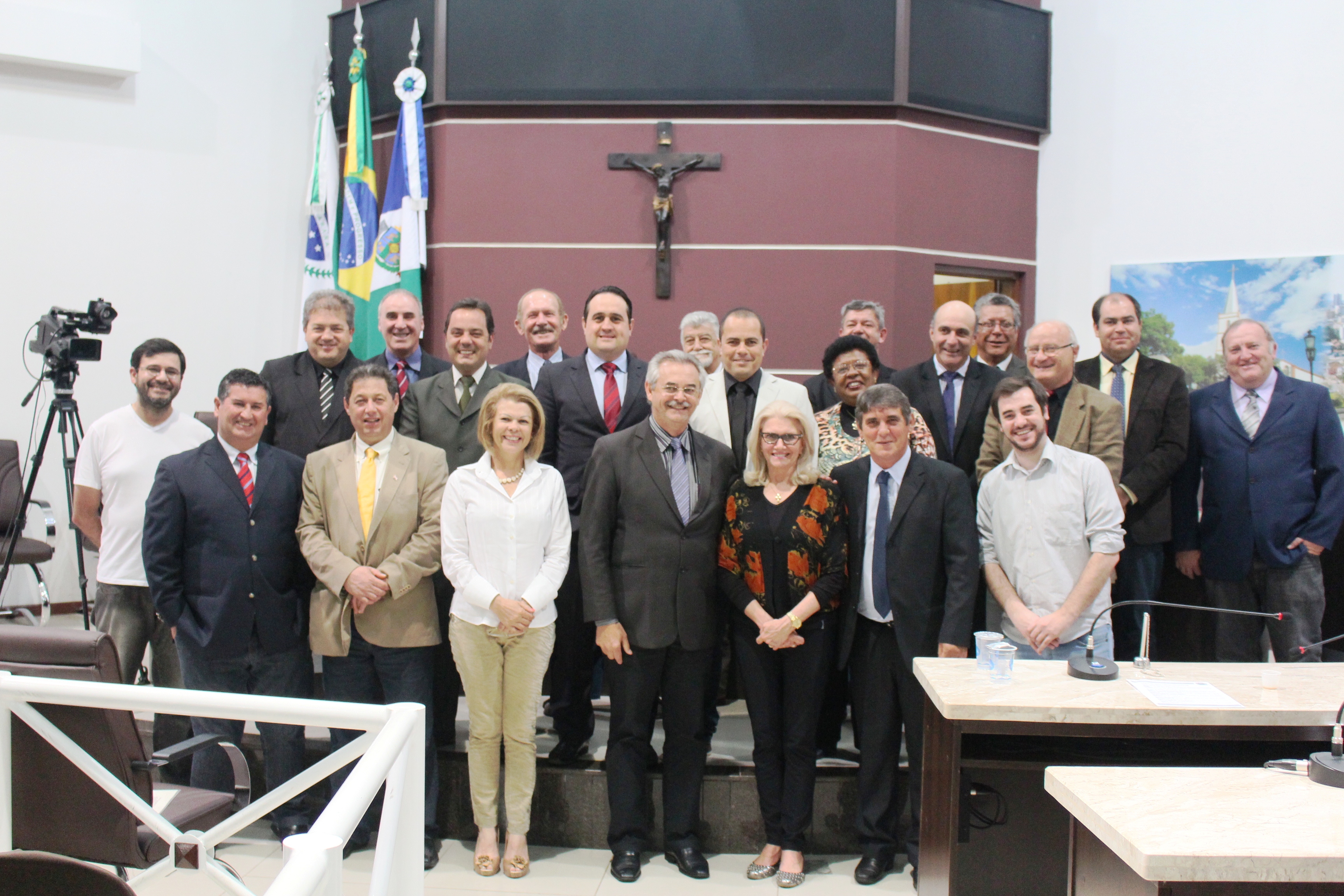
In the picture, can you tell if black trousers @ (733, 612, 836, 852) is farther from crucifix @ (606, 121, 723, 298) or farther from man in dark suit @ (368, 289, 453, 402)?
crucifix @ (606, 121, 723, 298)

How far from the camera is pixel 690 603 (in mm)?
2967

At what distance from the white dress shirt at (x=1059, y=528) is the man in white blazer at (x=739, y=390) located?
82 cm

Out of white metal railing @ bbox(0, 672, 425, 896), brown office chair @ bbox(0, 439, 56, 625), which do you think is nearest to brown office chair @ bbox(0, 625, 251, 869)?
white metal railing @ bbox(0, 672, 425, 896)

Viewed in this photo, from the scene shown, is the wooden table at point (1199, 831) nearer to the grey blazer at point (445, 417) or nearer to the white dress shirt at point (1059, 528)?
the white dress shirt at point (1059, 528)

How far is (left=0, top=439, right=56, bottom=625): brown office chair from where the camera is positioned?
4.61m

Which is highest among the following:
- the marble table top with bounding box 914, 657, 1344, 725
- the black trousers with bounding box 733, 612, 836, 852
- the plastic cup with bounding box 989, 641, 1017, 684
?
the plastic cup with bounding box 989, 641, 1017, 684

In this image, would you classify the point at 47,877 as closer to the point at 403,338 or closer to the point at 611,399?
the point at 611,399

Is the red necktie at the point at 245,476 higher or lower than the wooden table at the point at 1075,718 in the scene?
higher

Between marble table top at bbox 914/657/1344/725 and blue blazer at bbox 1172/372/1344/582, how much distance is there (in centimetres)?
80

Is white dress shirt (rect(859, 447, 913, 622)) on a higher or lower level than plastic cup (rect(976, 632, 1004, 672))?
higher

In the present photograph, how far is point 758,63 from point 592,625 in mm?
3530

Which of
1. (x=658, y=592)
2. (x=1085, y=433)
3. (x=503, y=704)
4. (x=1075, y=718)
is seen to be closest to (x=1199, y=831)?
(x=1075, y=718)

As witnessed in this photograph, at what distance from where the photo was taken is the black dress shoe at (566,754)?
10.8 ft

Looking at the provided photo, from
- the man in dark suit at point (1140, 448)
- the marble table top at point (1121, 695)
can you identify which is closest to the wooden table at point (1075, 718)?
the marble table top at point (1121, 695)
